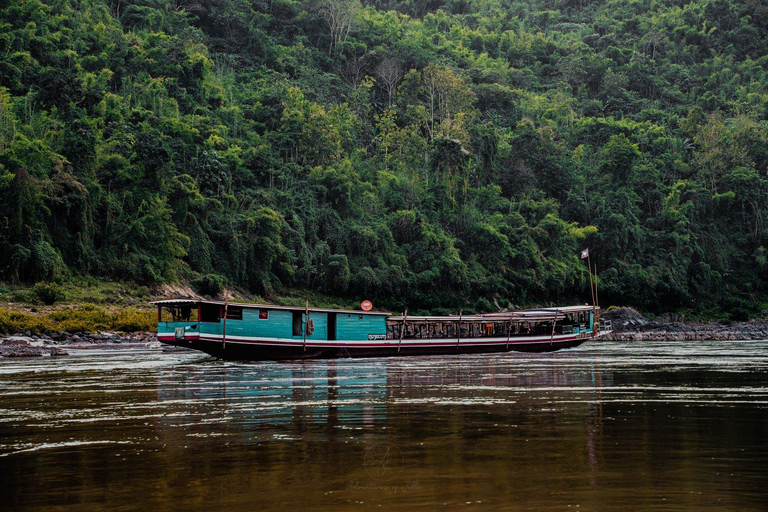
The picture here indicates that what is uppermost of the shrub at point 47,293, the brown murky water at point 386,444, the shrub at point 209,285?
the shrub at point 209,285

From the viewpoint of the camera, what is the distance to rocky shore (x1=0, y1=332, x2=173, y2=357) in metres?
32.6

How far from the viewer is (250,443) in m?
11.0

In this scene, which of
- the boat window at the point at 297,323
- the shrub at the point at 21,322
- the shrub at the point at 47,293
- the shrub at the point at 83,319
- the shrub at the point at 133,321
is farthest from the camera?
the shrub at the point at 47,293

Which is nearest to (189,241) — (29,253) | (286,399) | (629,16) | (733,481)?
(29,253)

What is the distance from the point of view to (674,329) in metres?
62.5

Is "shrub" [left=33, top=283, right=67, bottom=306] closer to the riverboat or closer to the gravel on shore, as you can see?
the gravel on shore

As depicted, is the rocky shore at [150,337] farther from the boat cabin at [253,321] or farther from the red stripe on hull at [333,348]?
the red stripe on hull at [333,348]

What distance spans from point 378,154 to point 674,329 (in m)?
33.5

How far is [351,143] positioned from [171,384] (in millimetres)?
57670

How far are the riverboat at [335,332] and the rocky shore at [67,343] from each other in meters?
5.46

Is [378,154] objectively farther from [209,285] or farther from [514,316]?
[514,316]

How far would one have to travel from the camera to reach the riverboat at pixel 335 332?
29.5 m

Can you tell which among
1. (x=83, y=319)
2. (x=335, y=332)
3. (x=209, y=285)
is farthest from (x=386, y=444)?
(x=209, y=285)

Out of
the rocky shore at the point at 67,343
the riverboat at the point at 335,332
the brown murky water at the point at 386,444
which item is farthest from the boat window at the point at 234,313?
the brown murky water at the point at 386,444
